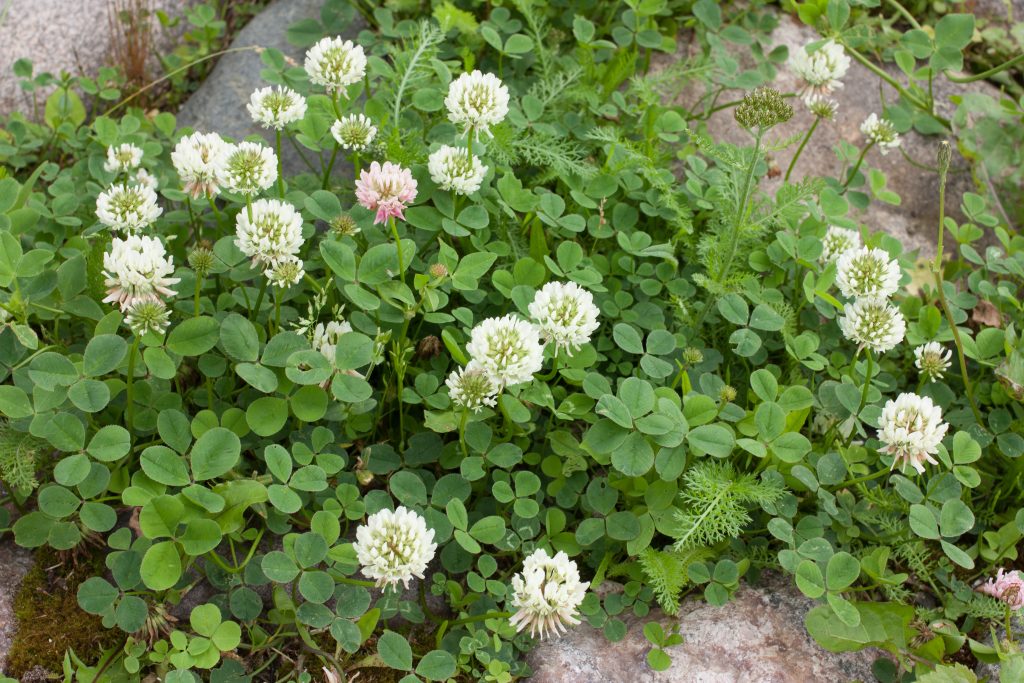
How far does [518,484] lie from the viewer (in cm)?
248

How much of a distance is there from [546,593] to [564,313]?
710 mm

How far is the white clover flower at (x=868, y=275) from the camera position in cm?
279

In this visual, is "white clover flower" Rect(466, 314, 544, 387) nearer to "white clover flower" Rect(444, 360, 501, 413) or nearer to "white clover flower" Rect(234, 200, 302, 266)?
"white clover flower" Rect(444, 360, 501, 413)

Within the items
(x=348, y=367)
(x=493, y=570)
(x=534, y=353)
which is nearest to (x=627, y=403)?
(x=534, y=353)

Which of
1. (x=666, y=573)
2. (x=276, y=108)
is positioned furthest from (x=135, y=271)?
(x=666, y=573)

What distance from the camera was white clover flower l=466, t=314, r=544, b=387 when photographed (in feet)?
7.46

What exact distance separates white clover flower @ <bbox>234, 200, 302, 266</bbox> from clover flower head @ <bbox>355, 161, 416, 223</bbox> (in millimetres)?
195

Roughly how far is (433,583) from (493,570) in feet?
0.57

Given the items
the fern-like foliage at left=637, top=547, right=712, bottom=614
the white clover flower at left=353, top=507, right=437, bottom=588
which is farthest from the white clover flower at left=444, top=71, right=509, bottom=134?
the fern-like foliage at left=637, top=547, right=712, bottom=614

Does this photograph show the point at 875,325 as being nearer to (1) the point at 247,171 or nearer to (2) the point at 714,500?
(2) the point at 714,500

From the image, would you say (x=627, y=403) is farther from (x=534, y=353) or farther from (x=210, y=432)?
(x=210, y=432)

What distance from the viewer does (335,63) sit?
9.48 ft

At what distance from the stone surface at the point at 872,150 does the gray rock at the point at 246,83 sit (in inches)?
61.6

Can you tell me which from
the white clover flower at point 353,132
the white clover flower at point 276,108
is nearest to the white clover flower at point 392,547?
the white clover flower at point 353,132
